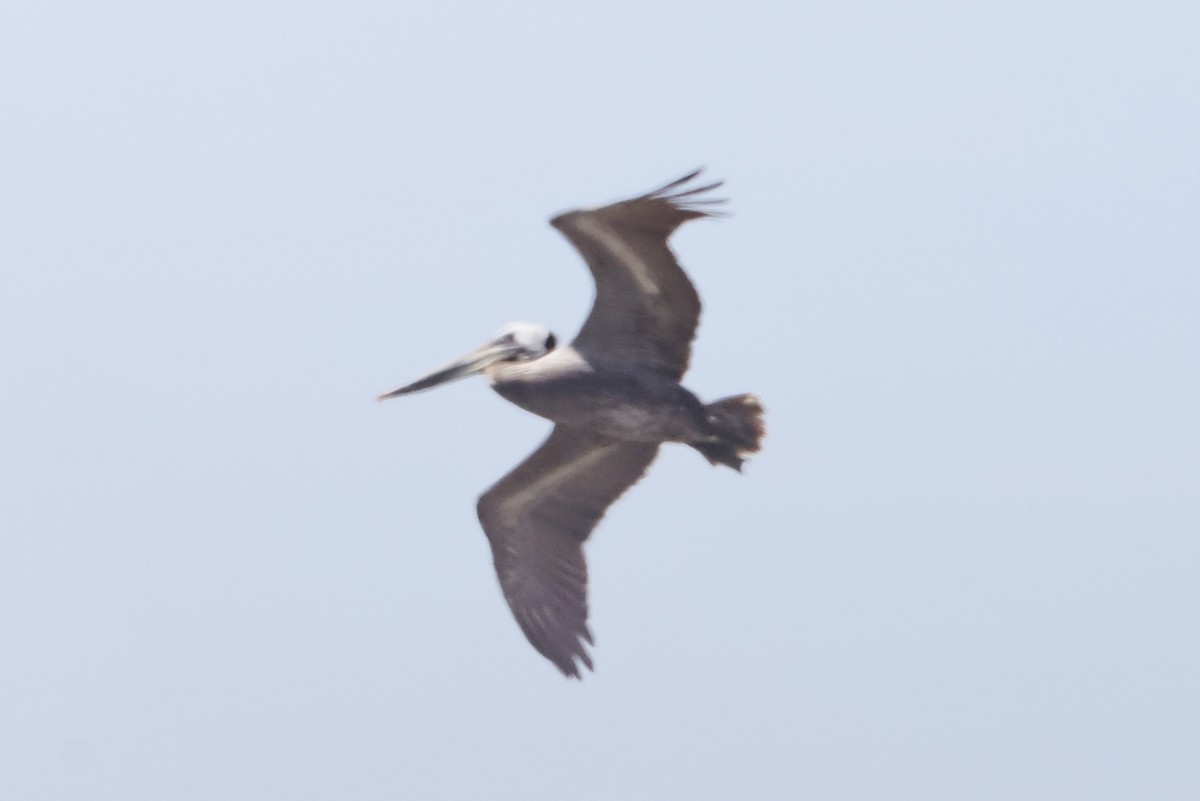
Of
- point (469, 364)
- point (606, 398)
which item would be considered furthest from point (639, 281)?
point (469, 364)

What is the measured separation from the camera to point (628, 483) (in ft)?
35.9

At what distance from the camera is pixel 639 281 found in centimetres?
979

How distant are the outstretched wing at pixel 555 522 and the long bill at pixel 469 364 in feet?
1.92

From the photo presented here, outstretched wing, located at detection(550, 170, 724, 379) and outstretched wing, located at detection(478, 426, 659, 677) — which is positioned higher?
outstretched wing, located at detection(550, 170, 724, 379)

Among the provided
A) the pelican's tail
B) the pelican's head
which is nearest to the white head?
the pelican's head

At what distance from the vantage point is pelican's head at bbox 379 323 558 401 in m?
10.8

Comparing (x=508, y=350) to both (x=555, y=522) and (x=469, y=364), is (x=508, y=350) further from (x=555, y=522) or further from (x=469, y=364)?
(x=555, y=522)

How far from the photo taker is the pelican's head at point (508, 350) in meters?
10.8

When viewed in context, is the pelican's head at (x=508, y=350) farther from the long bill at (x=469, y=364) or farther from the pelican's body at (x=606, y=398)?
the pelican's body at (x=606, y=398)

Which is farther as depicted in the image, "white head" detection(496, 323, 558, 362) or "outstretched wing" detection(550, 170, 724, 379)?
"white head" detection(496, 323, 558, 362)

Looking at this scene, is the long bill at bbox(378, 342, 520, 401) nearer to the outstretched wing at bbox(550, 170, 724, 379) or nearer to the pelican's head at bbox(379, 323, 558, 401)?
the pelican's head at bbox(379, 323, 558, 401)

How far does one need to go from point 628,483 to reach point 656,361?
1149 millimetres

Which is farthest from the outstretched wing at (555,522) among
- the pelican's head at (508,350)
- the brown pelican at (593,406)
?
the pelican's head at (508,350)

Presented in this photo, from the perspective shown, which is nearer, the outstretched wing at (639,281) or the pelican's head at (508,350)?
the outstretched wing at (639,281)
